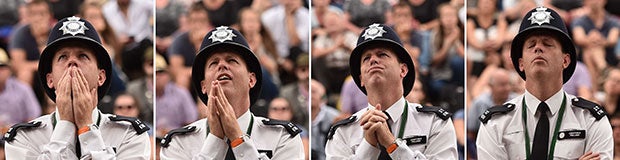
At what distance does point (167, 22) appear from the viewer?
13.8 m

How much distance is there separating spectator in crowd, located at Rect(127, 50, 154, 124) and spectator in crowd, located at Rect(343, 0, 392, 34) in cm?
188

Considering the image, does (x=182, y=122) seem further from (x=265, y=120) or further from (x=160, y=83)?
(x=265, y=120)

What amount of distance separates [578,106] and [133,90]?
18.1 feet

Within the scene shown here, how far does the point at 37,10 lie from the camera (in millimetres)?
14609

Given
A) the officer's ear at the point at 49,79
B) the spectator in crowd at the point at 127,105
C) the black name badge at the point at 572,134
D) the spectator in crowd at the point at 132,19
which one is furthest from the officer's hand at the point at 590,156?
the spectator in crowd at the point at 132,19

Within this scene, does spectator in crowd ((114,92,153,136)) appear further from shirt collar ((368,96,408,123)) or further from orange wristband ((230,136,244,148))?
shirt collar ((368,96,408,123))

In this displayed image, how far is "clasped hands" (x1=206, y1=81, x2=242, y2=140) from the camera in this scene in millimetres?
9547

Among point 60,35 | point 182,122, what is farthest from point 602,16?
point 60,35

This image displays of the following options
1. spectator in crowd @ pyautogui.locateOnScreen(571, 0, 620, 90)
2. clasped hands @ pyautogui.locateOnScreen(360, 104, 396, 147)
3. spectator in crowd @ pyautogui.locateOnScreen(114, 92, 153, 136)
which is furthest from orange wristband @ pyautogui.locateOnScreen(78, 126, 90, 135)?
spectator in crowd @ pyautogui.locateOnScreen(571, 0, 620, 90)

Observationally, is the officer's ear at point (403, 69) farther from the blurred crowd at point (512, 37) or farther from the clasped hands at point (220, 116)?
the blurred crowd at point (512, 37)

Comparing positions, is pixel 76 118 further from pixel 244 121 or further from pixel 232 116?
pixel 244 121

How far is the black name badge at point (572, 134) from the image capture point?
374 inches

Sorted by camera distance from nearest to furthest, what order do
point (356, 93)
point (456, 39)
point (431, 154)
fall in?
point (431, 154) < point (356, 93) < point (456, 39)

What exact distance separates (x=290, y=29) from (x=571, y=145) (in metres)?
4.92
